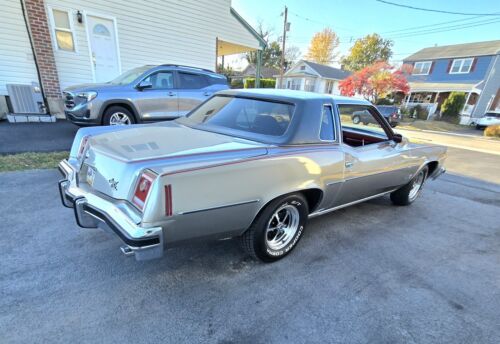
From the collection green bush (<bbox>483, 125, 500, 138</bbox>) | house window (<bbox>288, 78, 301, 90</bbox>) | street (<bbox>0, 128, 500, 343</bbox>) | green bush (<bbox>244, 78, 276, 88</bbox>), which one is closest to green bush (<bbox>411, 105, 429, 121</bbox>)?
green bush (<bbox>483, 125, 500, 138</bbox>)

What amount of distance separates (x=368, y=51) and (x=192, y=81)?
50.0 m

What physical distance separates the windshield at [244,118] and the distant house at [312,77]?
32099 mm

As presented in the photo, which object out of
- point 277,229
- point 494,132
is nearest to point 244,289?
point 277,229

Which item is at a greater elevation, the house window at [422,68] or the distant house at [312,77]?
the house window at [422,68]

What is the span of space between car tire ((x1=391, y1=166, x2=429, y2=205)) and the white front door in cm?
917

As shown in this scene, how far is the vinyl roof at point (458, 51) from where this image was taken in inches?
987

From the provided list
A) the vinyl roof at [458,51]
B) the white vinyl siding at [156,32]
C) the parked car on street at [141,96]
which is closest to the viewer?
the parked car on street at [141,96]

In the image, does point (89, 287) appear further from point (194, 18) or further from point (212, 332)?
point (194, 18)

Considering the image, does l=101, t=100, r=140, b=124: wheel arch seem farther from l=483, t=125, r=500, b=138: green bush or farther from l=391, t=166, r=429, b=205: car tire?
l=483, t=125, r=500, b=138: green bush

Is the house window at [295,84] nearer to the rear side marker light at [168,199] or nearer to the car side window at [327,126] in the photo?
the car side window at [327,126]

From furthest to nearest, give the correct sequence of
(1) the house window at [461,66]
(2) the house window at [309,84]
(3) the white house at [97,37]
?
(2) the house window at [309,84] < (1) the house window at [461,66] < (3) the white house at [97,37]

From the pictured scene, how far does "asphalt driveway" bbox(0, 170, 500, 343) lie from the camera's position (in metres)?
1.82

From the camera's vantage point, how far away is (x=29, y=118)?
23.9 ft

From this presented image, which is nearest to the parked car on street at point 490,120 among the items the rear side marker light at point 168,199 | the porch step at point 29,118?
the rear side marker light at point 168,199
